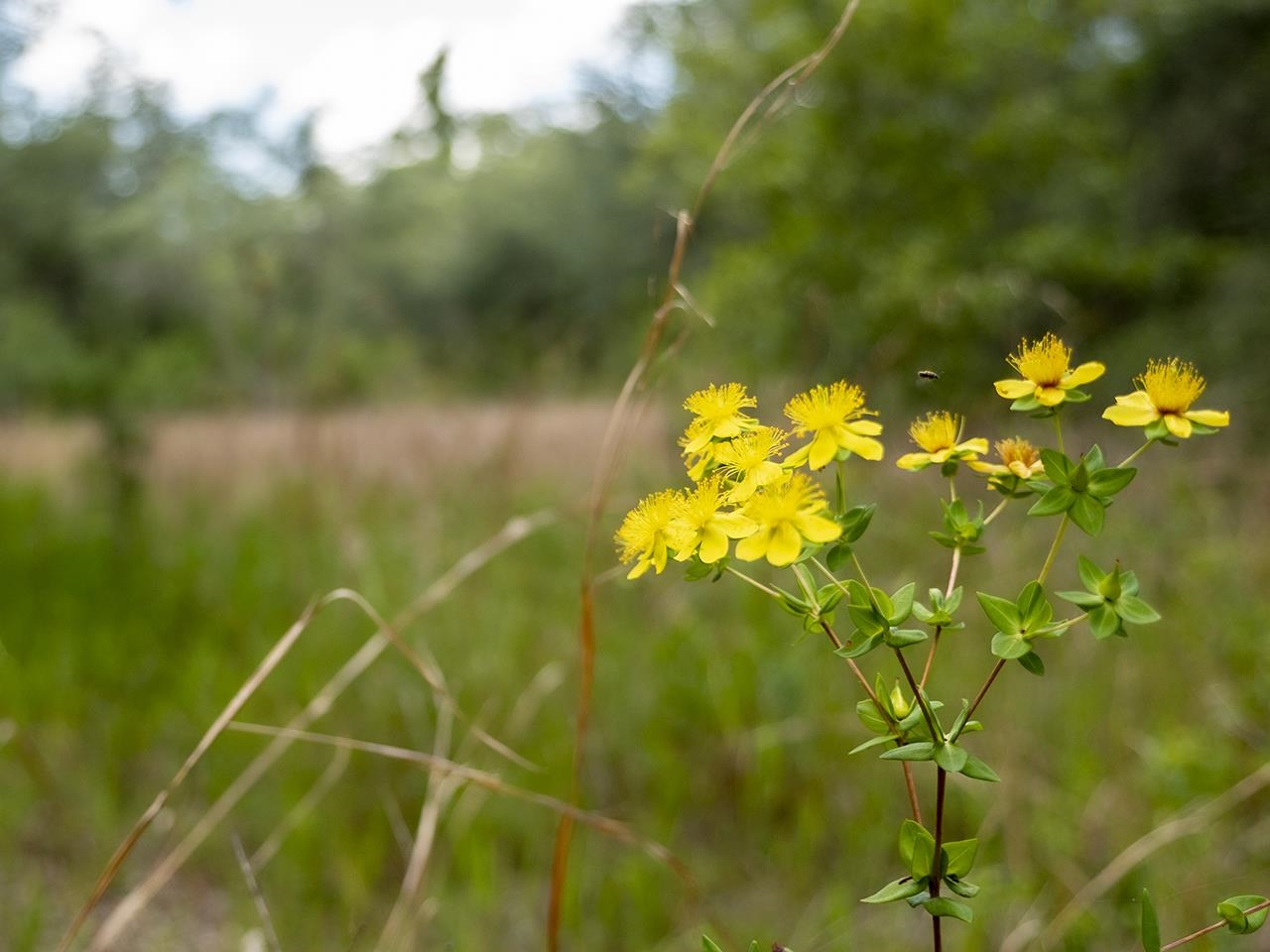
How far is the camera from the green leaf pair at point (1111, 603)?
0.52 meters

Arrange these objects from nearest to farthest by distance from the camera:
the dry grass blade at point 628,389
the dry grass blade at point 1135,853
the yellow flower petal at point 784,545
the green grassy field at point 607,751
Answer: the yellow flower petal at point 784,545
the dry grass blade at point 628,389
the dry grass blade at point 1135,853
the green grassy field at point 607,751

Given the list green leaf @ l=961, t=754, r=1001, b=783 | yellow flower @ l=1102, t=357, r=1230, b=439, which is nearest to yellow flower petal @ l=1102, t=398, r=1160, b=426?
yellow flower @ l=1102, t=357, r=1230, b=439

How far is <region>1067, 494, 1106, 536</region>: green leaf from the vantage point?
53 centimetres

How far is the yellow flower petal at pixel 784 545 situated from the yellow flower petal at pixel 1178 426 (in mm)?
210

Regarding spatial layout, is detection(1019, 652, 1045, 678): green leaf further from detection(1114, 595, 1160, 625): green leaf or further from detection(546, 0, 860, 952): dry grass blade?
detection(546, 0, 860, 952): dry grass blade

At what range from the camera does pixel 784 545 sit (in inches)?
20.4

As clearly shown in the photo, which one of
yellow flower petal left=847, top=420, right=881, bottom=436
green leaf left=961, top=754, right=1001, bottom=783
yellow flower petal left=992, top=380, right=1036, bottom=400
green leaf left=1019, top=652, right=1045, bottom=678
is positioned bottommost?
green leaf left=961, top=754, right=1001, bottom=783

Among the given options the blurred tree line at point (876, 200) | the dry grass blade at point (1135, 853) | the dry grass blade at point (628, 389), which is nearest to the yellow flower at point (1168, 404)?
the dry grass blade at point (628, 389)

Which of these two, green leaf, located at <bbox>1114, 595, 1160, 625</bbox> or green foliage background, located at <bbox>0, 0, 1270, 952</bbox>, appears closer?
green leaf, located at <bbox>1114, 595, 1160, 625</bbox>

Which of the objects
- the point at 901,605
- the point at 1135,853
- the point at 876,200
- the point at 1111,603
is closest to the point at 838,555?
the point at 901,605

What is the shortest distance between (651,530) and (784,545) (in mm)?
123

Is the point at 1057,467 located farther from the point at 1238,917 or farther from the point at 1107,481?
the point at 1238,917

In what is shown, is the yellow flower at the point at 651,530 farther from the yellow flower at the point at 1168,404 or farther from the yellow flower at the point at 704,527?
the yellow flower at the point at 1168,404

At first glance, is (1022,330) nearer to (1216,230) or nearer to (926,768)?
(1216,230)
